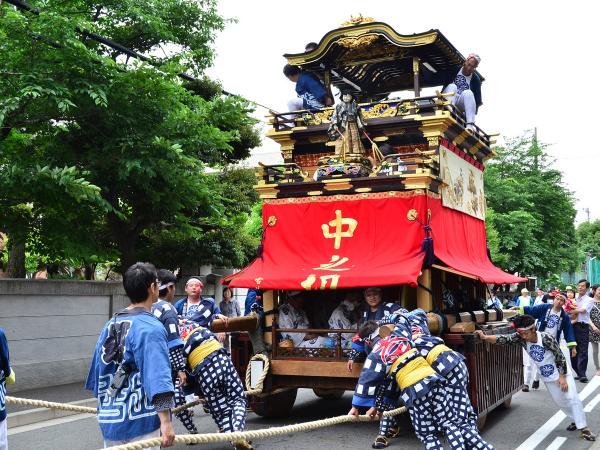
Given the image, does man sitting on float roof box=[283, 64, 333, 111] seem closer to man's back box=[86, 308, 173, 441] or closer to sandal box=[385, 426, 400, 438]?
sandal box=[385, 426, 400, 438]

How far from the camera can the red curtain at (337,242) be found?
8188mm

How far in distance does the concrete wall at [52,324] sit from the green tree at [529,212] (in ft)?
61.8

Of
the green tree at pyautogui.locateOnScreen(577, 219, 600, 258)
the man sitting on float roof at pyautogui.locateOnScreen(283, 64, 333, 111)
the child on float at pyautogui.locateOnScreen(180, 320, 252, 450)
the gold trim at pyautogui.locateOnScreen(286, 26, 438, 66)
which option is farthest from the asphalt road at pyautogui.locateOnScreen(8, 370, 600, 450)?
the green tree at pyautogui.locateOnScreen(577, 219, 600, 258)

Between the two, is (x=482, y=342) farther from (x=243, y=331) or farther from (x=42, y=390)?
(x=42, y=390)

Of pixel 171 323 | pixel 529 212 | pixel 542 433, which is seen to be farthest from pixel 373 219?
pixel 529 212

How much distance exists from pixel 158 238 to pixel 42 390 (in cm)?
589

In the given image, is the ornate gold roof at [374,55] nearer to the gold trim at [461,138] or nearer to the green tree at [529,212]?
the gold trim at [461,138]

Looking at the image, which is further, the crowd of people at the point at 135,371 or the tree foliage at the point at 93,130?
the tree foliage at the point at 93,130

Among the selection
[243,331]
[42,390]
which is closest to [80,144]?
[42,390]

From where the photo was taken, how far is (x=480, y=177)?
452 inches

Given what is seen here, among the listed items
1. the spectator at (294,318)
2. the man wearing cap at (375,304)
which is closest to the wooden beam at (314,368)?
the spectator at (294,318)

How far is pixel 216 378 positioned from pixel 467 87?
6.59 meters

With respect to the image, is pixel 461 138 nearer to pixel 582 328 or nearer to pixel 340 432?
pixel 340 432

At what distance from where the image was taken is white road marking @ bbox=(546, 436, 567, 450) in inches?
287
